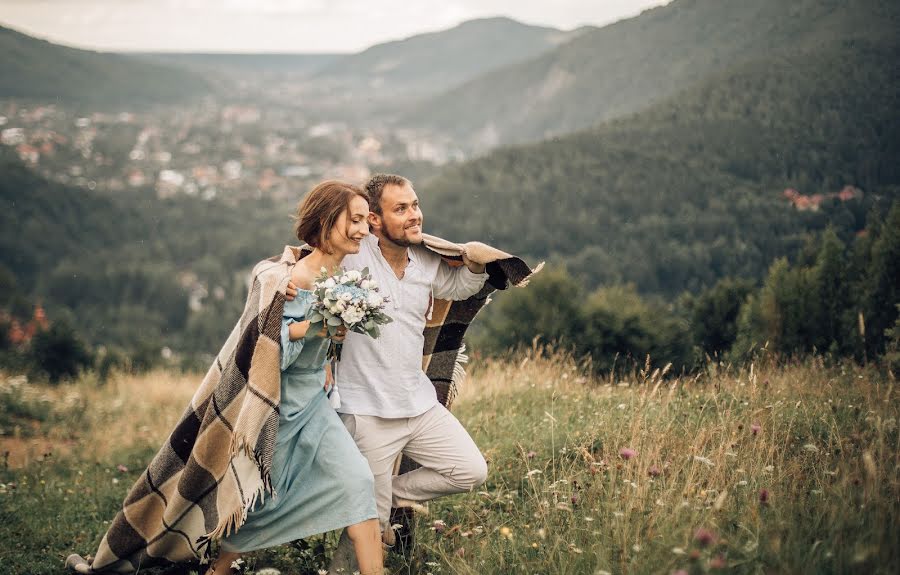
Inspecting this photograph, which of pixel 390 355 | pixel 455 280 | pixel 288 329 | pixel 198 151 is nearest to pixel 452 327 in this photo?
pixel 455 280

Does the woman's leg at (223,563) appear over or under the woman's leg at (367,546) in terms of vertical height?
under

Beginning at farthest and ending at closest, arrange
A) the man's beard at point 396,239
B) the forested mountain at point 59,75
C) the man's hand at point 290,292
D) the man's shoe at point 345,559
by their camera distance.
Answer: the forested mountain at point 59,75 < the man's beard at point 396,239 < the man's shoe at point 345,559 < the man's hand at point 290,292

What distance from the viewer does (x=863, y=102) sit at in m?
48.7

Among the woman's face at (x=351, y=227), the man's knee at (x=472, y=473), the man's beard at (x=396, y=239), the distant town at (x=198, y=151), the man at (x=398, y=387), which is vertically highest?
the distant town at (x=198, y=151)

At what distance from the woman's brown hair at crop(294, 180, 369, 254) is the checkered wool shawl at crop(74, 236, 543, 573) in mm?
172

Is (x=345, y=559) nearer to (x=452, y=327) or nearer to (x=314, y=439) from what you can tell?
(x=314, y=439)

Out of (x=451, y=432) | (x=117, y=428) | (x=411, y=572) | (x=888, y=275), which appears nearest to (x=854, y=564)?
(x=451, y=432)

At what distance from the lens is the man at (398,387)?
3373 mm

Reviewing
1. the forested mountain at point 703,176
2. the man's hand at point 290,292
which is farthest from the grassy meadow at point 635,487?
the forested mountain at point 703,176

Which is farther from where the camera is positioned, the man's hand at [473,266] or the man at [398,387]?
the man's hand at [473,266]

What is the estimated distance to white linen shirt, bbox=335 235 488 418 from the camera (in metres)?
3.37

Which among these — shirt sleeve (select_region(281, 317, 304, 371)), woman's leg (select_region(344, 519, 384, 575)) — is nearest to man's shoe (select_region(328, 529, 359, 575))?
woman's leg (select_region(344, 519, 384, 575))

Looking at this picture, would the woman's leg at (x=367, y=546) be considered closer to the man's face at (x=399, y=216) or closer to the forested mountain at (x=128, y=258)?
the man's face at (x=399, y=216)

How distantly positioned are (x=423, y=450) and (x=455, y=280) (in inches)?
34.3
